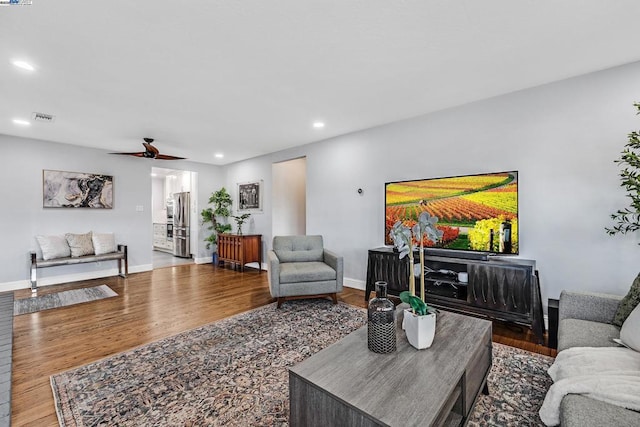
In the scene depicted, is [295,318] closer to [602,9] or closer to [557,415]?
[557,415]

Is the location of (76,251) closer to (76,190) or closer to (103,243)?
(103,243)

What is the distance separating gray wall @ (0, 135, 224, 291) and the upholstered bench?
0.23 metres

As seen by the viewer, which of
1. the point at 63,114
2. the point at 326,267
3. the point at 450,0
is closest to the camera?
the point at 450,0

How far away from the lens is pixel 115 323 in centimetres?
302

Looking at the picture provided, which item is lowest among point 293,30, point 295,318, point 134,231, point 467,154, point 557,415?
point 295,318

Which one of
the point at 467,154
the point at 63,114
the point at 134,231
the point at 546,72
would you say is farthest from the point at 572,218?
the point at 134,231

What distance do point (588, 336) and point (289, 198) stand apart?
16.8ft

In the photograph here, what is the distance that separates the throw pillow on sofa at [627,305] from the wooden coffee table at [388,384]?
942 mm

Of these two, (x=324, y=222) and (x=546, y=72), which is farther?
(x=324, y=222)

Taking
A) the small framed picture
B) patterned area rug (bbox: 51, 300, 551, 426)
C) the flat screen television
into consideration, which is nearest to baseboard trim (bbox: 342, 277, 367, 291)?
the flat screen television

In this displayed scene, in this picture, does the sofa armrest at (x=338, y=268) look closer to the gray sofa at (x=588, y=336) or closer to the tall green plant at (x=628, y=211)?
the gray sofa at (x=588, y=336)

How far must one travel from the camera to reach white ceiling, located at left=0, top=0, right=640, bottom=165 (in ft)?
5.87

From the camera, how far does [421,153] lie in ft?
12.1

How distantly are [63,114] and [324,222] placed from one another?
3830 millimetres
